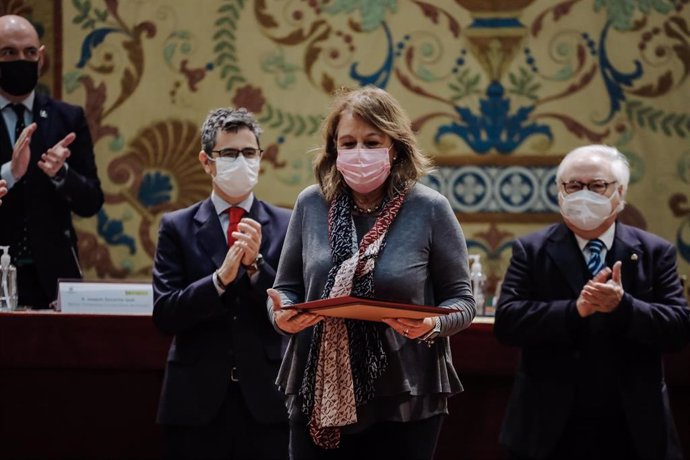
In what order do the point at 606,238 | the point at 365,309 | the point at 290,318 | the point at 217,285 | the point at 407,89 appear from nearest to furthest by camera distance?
1. the point at 365,309
2. the point at 290,318
3. the point at 217,285
4. the point at 606,238
5. the point at 407,89

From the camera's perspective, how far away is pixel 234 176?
13.5ft

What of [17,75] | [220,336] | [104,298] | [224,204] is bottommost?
[104,298]

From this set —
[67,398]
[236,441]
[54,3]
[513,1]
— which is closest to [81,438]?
[67,398]

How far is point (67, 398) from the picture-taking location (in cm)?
481

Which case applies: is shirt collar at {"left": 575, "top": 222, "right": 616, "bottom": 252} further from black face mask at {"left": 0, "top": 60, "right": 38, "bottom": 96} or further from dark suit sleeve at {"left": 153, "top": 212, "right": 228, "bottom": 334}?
black face mask at {"left": 0, "top": 60, "right": 38, "bottom": 96}

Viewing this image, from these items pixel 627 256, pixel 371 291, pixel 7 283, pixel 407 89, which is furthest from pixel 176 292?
pixel 407 89

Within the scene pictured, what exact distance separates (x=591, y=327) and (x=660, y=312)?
230 millimetres

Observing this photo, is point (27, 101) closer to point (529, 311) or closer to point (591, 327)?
point (529, 311)

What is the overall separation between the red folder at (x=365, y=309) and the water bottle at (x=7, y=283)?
2.08 metres

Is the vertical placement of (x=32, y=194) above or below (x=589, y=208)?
below

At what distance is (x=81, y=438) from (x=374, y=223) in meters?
2.07

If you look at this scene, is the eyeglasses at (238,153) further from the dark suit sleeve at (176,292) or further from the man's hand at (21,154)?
the man's hand at (21,154)

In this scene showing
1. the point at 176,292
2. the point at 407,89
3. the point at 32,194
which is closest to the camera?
the point at 176,292

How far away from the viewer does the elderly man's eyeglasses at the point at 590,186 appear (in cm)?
404
